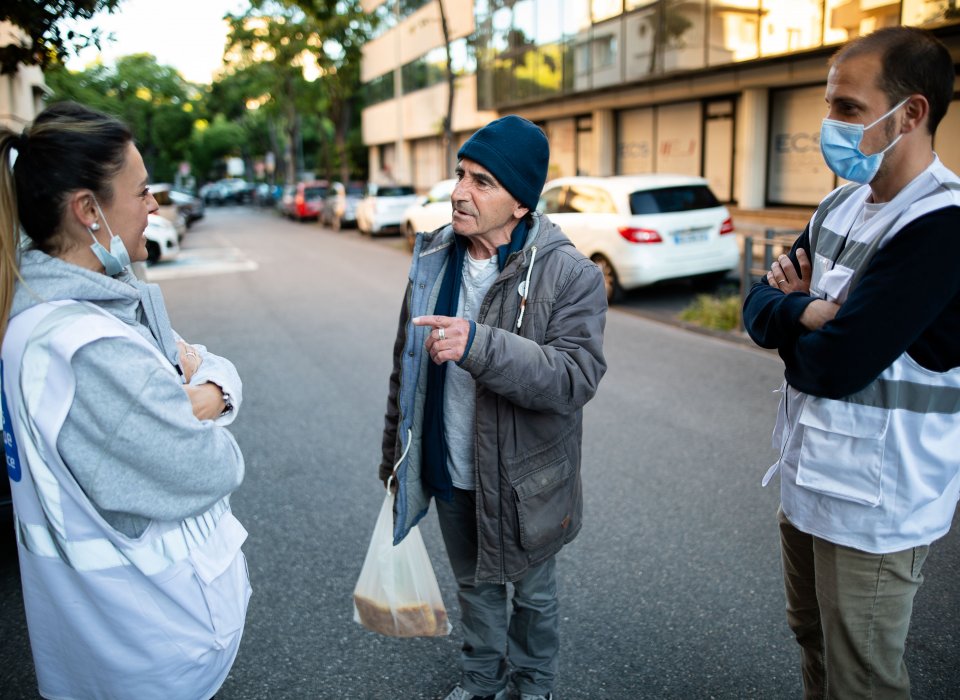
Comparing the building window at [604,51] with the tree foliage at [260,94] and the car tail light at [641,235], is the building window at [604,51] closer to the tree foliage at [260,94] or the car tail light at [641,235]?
the tree foliage at [260,94]

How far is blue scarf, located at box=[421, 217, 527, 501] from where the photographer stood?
262 cm

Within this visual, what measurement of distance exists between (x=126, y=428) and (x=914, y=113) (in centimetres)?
195

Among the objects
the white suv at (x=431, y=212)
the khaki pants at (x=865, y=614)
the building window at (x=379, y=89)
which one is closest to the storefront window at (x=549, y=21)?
the white suv at (x=431, y=212)

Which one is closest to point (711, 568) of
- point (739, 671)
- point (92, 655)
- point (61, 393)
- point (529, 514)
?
point (739, 671)

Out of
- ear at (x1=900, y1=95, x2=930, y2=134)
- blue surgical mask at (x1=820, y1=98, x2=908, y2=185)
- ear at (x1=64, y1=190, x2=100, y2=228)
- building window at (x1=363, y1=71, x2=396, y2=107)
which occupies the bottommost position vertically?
ear at (x1=64, y1=190, x2=100, y2=228)

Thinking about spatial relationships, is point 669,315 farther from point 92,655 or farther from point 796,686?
point 92,655

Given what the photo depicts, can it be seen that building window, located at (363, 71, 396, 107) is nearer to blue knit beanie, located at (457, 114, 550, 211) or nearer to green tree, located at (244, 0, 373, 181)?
green tree, located at (244, 0, 373, 181)

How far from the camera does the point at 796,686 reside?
2.96 m

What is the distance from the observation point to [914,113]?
1931 millimetres

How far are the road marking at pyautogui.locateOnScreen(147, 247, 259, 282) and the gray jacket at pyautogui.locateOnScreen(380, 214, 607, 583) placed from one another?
13.6 m

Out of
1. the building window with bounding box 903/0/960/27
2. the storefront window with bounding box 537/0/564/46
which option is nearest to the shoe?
the building window with bounding box 903/0/960/27

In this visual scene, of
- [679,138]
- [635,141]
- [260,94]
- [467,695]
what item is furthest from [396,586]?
[260,94]

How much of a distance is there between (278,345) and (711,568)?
21.1 feet

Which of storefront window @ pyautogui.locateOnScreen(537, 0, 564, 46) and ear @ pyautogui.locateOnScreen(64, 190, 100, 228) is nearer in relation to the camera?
ear @ pyautogui.locateOnScreen(64, 190, 100, 228)
